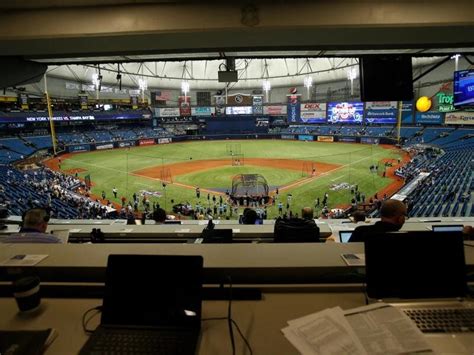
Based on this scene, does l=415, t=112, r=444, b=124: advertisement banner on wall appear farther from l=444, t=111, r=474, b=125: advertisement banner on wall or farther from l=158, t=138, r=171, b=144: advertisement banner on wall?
l=158, t=138, r=171, b=144: advertisement banner on wall

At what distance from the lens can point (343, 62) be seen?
1661 inches

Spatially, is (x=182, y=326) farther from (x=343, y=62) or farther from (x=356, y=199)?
(x=343, y=62)

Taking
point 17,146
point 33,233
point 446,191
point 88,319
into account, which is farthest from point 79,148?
point 88,319

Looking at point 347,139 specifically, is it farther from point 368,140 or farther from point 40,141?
point 40,141

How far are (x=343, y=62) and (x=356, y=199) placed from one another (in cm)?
3273

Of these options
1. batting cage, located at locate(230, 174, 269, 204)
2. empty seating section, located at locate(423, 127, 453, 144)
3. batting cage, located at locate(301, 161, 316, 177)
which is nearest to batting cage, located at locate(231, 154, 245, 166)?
batting cage, located at locate(301, 161, 316, 177)

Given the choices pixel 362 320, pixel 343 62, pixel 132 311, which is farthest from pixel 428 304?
pixel 343 62

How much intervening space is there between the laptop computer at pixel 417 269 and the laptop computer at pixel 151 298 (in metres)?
1.04

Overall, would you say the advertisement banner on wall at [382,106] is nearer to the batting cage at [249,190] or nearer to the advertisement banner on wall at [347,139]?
the advertisement banner on wall at [347,139]

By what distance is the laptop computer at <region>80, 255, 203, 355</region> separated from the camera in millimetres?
1745

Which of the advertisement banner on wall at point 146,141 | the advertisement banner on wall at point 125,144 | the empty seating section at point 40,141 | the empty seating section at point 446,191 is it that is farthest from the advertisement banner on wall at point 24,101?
the empty seating section at point 446,191

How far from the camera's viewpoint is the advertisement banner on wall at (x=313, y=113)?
154 ft

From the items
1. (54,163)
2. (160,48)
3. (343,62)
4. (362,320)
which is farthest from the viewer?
(343,62)

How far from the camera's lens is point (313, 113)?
4778 cm
